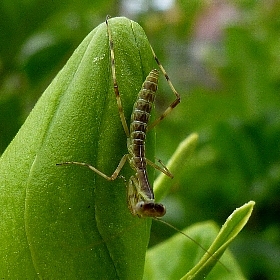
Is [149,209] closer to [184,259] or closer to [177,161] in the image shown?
[177,161]

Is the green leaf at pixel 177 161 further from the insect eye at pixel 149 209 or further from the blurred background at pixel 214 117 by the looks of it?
the blurred background at pixel 214 117

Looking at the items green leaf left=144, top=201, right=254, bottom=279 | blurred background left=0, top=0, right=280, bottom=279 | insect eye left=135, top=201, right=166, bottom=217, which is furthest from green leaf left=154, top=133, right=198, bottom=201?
blurred background left=0, top=0, right=280, bottom=279

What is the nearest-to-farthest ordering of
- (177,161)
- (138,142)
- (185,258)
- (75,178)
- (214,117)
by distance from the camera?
(75,178)
(138,142)
(177,161)
(185,258)
(214,117)

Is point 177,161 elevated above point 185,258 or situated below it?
above

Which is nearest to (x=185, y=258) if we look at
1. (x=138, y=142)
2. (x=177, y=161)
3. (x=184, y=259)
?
(x=184, y=259)

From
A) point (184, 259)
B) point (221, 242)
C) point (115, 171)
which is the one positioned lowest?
point (184, 259)

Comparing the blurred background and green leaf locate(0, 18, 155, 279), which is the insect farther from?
the blurred background

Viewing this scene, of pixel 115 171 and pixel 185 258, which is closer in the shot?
pixel 115 171

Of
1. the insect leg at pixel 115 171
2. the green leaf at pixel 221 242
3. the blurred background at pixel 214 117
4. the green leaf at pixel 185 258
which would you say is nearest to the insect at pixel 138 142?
the insect leg at pixel 115 171
